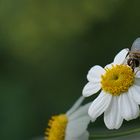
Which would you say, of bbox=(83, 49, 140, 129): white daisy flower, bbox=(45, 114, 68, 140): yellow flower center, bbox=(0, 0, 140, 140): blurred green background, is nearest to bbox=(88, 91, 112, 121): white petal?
bbox=(83, 49, 140, 129): white daisy flower

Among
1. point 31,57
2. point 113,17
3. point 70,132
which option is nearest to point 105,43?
point 113,17

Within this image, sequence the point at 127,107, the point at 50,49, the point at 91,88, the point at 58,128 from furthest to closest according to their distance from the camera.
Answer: the point at 50,49
the point at 58,128
the point at 91,88
the point at 127,107

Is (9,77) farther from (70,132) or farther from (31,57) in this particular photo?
(70,132)

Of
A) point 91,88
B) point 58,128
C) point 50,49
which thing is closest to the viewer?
point 91,88

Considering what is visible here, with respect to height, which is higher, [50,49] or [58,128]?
[50,49]

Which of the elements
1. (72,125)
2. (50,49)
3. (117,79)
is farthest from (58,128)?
(50,49)

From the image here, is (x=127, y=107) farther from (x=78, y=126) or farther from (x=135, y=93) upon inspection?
(x=78, y=126)
